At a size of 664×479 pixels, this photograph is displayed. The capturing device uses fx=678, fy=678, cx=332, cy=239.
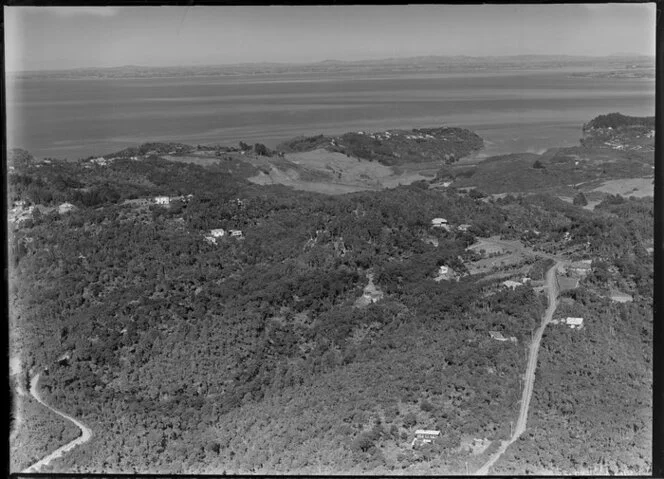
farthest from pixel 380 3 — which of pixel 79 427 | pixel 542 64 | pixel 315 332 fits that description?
pixel 79 427

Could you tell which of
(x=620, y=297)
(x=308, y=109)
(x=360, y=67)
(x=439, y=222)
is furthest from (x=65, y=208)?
(x=620, y=297)

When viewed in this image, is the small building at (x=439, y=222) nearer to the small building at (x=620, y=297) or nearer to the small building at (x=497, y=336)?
the small building at (x=497, y=336)

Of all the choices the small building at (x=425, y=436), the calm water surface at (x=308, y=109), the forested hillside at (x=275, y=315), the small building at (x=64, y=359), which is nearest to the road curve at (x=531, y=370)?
the forested hillside at (x=275, y=315)

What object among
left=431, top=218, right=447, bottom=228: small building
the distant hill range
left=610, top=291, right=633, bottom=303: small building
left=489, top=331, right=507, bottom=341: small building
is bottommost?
left=489, top=331, right=507, bottom=341: small building

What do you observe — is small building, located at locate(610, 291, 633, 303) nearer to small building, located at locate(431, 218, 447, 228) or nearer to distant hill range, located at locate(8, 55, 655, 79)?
small building, located at locate(431, 218, 447, 228)

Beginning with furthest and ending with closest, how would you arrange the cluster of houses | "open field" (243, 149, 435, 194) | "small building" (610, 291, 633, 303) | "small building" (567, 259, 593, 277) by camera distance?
1. "open field" (243, 149, 435, 194)
2. the cluster of houses
3. "small building" (567, 259, 593, 277)
4. "small building" (610, 291, 633, 303)

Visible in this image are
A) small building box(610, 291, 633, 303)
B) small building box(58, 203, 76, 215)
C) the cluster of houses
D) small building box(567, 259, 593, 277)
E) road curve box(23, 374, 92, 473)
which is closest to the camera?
road curve box(23, 374, 92, 473)

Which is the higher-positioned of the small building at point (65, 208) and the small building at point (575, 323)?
the small building at point (65, 208)

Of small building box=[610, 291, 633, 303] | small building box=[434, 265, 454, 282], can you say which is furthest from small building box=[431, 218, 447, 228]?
small building box=[610, 291, 633, 303]
